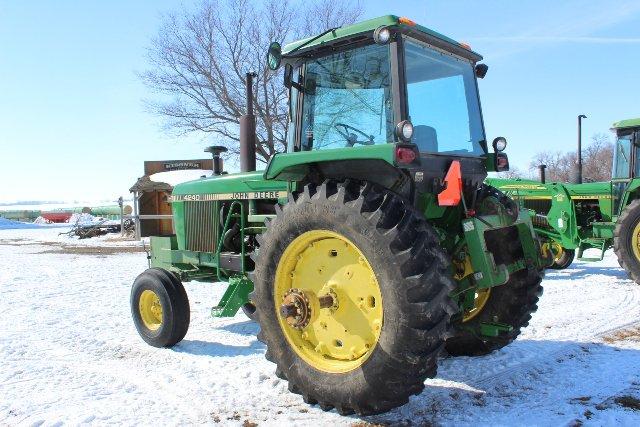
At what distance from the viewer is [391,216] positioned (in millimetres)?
A: 3111

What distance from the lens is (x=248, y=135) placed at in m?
5.24

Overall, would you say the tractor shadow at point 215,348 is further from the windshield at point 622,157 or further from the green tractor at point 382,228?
the windshield at point 622,157

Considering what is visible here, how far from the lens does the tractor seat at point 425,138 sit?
3643 millimetres

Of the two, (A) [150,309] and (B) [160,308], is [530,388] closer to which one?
(B) [160,308]

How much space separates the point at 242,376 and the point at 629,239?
694 cm

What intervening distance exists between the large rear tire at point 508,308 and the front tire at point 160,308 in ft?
8.12

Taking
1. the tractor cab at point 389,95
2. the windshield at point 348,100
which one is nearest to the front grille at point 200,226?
the tractor cab at point 389,95

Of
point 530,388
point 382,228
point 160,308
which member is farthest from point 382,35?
point 160,308

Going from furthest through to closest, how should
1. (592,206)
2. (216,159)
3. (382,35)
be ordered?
(592,206) → (216,159) → (382,35)

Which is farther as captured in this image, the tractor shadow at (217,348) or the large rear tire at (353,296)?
the tractor shadow at (217,348)

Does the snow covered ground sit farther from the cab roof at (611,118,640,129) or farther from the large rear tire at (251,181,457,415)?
the cab roof at (611,118,640,129)

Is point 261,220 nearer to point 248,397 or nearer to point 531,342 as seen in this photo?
point 248,397

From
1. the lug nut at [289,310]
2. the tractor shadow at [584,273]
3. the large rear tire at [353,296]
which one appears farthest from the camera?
the tractor shadow at [584,273]

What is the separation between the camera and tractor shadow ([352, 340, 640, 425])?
3312 mm
